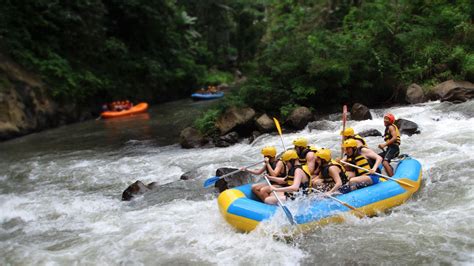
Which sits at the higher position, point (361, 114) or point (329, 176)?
point (329, 176)

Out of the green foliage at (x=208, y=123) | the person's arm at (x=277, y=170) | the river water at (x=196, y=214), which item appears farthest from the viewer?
the green foliage at (x=208, y=123)

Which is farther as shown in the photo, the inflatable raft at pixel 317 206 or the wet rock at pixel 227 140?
the wet rock at pixel 227 140

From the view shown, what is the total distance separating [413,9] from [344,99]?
14.9 feet

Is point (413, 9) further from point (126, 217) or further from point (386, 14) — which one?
point (126, 217)

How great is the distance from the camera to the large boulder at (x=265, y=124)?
11555 mm

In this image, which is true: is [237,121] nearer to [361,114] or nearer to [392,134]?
[361,114]

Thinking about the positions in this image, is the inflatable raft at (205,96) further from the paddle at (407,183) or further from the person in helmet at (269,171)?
the paddle at (407,183)

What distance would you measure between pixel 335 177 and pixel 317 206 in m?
0.60

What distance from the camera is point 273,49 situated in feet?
47.2

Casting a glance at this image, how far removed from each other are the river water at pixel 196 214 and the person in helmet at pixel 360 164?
1.67 feet

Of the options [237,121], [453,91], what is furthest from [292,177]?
[453,91]

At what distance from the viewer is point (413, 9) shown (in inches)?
596

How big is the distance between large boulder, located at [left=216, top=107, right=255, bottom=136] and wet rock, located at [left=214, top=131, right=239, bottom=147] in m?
0.28

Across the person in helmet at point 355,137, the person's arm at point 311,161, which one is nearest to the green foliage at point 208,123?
the person in helmet at point 355,137
